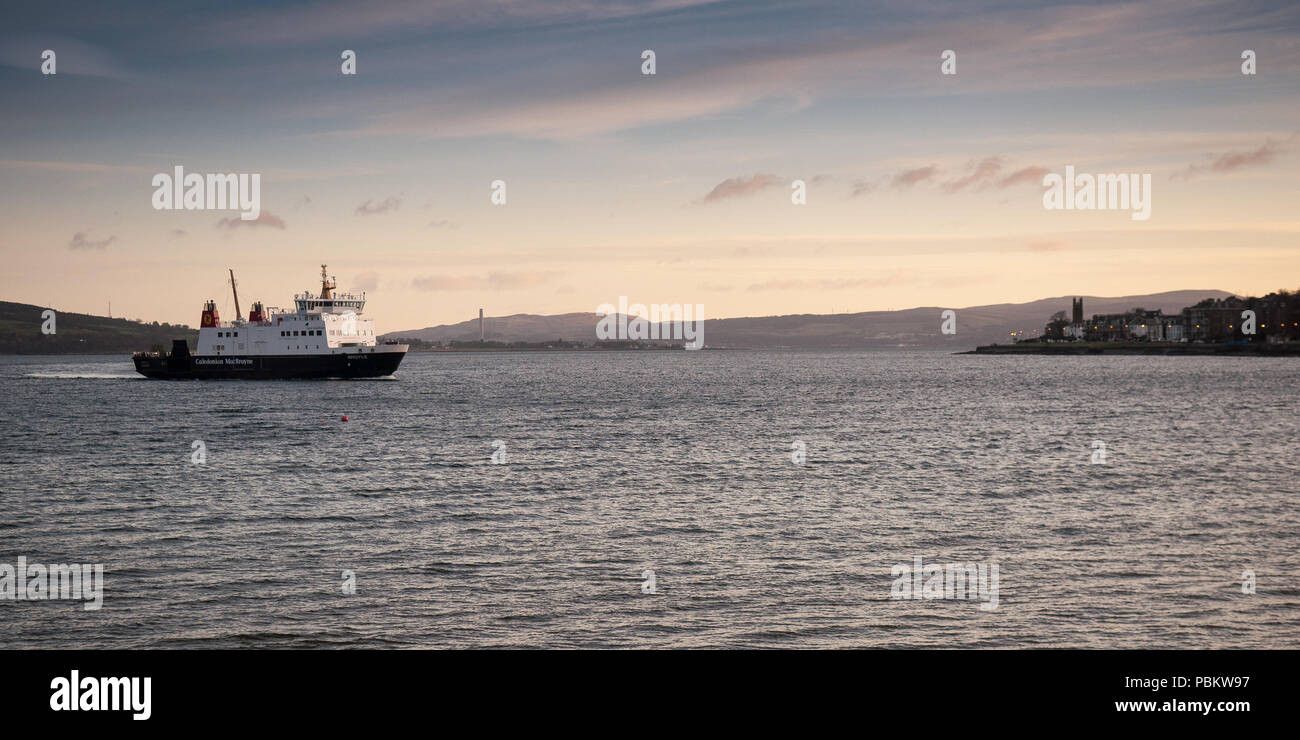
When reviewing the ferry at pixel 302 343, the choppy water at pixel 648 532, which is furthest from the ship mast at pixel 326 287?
the choppy water at pixel 648 532

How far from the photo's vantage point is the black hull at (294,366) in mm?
116562

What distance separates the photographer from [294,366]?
11769cm

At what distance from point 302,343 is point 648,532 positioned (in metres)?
98.2

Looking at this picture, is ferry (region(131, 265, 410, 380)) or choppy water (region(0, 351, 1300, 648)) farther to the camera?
ferry (region(131, 265, 410, 380))

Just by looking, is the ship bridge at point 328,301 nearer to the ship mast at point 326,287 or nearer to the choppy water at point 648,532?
the ship mast at point 326,287

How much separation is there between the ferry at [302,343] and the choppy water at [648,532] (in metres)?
48.0

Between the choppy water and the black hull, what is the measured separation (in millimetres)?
48786

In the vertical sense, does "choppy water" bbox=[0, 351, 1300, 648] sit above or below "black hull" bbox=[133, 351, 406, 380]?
below

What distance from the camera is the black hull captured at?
382 ft

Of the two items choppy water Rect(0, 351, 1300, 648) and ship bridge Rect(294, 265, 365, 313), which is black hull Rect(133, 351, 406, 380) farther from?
choppy water Rect(0, 351, 1300, 648)

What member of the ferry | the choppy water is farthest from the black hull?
the choppy water

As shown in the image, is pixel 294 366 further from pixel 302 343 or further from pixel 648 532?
pixel 648 532
